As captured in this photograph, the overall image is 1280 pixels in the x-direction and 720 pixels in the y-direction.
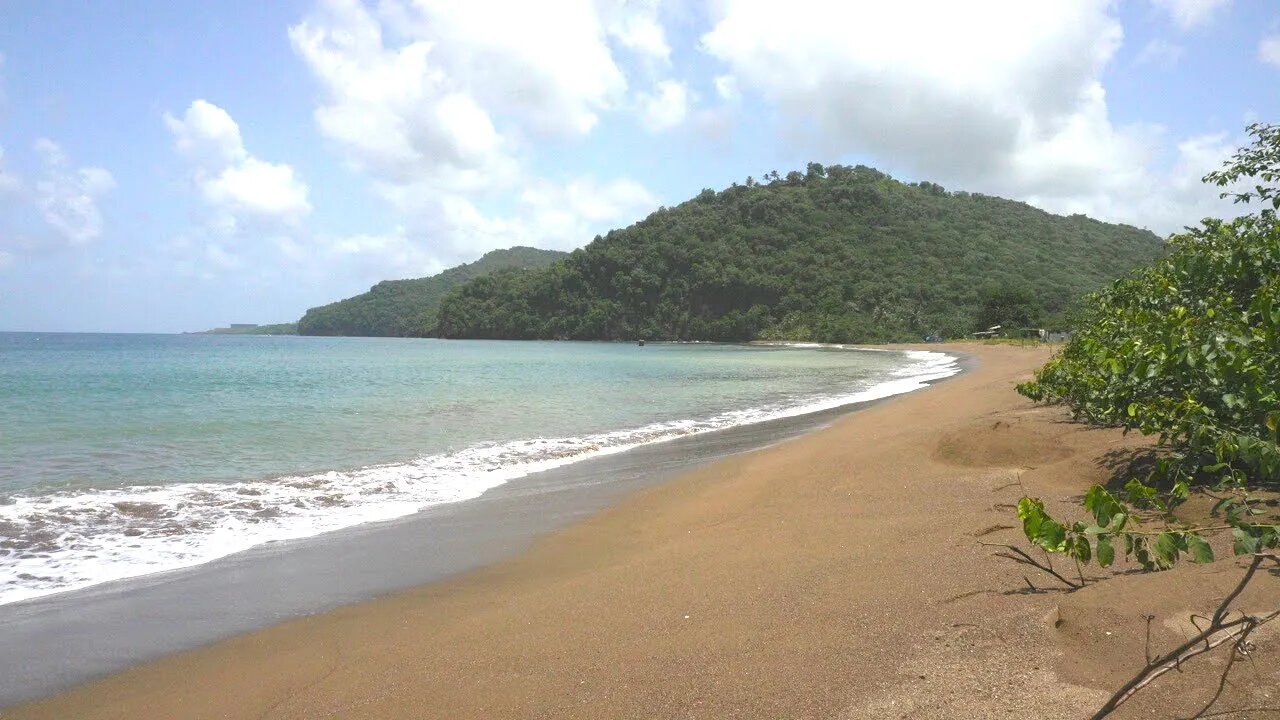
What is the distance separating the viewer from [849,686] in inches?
125

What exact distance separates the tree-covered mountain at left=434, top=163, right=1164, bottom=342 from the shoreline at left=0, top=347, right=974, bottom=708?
76.4 metres

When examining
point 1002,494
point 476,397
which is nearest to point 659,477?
point 1002,494

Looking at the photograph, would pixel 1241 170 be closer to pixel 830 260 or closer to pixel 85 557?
pixel 85 557

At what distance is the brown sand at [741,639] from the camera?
3086 mm

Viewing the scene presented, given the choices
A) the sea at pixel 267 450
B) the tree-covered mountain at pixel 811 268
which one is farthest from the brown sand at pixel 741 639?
the tree-covered mountain at pixel 811 268

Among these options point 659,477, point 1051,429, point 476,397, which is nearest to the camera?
point 1051,429

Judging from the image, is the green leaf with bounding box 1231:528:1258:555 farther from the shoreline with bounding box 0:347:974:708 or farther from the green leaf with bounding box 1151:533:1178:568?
the shoreline with bounding box 0:347:974:708

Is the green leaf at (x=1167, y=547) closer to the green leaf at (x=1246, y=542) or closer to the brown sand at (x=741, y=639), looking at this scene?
the green leaf at (x=1246, y=542)

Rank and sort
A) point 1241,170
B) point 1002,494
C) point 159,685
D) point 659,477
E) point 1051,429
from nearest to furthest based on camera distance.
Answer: point 159,685, point 1002,494, point 1241,170, point 1051,429, point 659,477

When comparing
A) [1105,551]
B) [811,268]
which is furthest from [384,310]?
[1105,551]

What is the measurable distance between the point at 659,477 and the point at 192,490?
550 centimetres

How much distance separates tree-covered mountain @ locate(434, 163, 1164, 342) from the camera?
302ft

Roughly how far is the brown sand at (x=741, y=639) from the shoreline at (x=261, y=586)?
27 centimetres

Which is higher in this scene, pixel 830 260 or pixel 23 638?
Result: pixel 830 260
